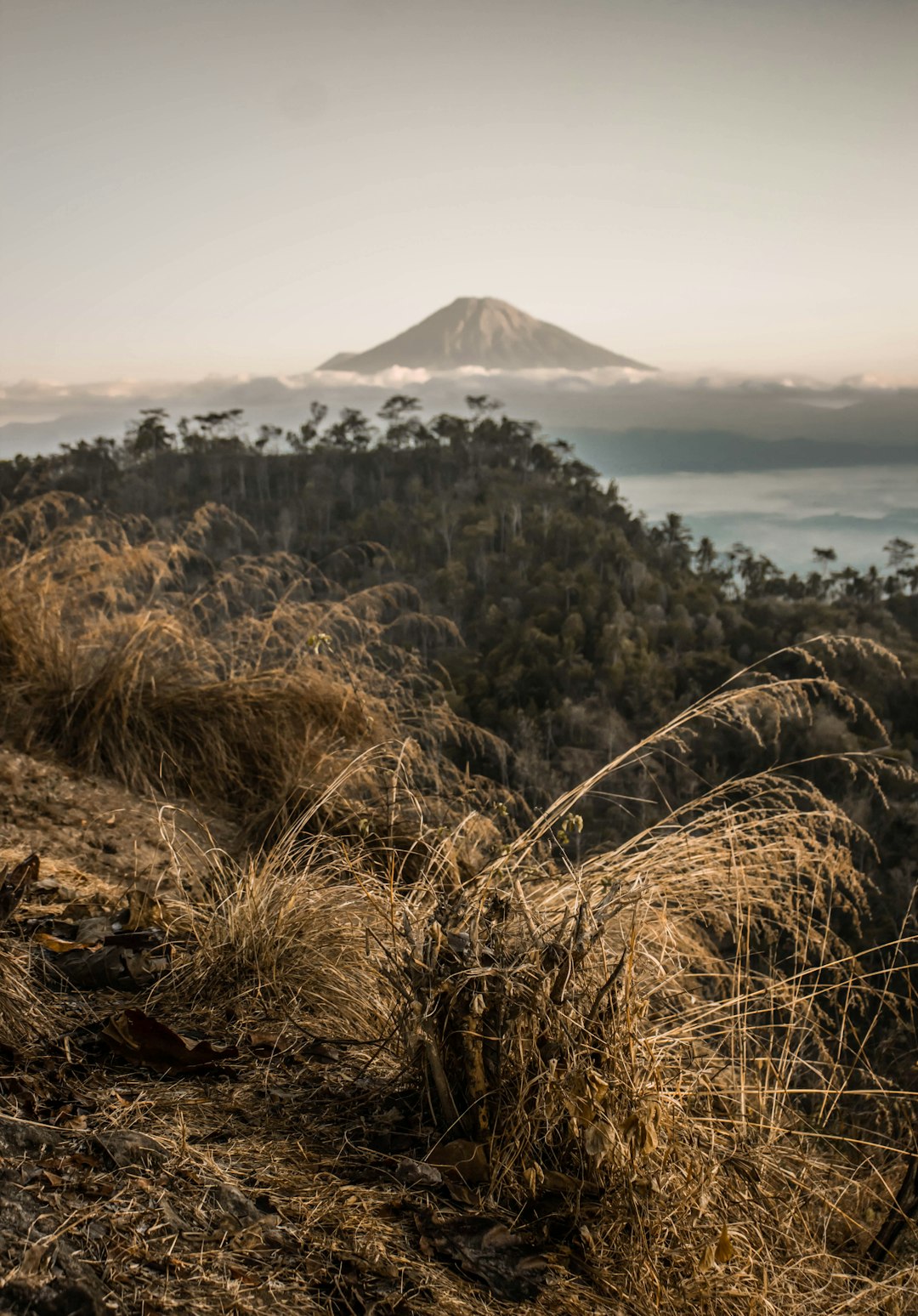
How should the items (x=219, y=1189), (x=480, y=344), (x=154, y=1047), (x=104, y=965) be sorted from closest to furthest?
(x=219, y=1189) → (x=154, y=1047) → (x=104, y=965) → (x=480, y=344)

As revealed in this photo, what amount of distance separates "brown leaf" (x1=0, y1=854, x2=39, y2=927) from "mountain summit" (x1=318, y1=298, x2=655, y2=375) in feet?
420

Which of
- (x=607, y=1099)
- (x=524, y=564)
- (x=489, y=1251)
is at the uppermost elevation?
(x=607, y=1099)

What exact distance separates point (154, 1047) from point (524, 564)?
1652 inches

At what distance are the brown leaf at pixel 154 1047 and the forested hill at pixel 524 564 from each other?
21.9 metres

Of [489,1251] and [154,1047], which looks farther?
[154,1047]

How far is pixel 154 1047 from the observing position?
1.22 meters

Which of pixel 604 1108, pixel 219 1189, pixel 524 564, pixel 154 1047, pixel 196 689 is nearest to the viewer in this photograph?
pixel 219 1189

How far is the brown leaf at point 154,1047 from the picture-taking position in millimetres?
1213

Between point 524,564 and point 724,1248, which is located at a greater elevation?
point 724,1248

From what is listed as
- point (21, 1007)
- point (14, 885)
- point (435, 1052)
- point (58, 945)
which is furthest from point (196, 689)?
point (435, 1052)

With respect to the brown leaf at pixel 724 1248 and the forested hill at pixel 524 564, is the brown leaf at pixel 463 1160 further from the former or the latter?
the forested hill at pixel 524 564

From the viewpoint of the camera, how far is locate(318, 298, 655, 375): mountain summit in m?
132

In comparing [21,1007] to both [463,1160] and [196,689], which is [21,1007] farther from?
[196,689]

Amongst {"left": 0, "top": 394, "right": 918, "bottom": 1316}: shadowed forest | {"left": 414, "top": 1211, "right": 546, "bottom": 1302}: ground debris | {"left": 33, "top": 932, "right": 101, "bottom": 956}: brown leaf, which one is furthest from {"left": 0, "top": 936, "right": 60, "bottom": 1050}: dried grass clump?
{"left": 414, "top": 1211, "right": 546, "bottom": 1302}: ground debris
